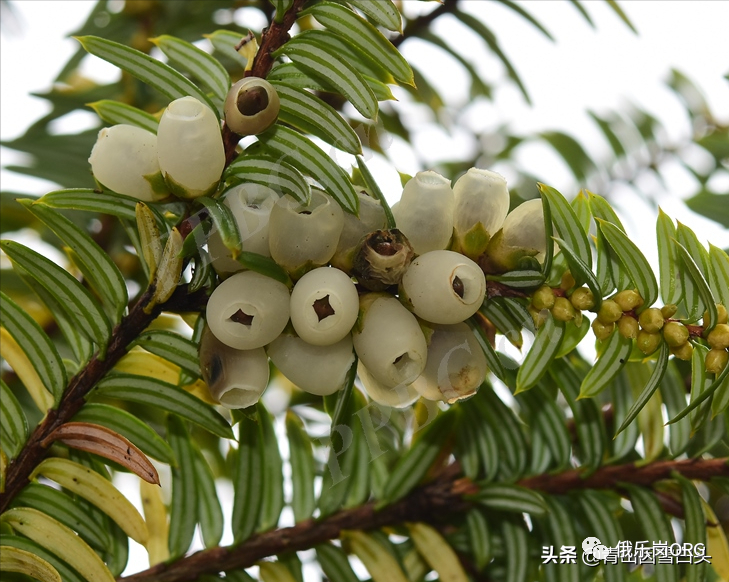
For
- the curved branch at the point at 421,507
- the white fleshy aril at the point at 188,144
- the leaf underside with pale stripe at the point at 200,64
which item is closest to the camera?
the white fleshy aril at the point at 188,144

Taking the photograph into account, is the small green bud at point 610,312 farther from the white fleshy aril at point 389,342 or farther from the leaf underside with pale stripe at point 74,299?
the leaf underside with pale stripe at point 74,299

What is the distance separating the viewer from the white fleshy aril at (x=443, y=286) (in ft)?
1.58

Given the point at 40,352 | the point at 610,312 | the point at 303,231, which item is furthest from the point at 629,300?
the point at 40,352

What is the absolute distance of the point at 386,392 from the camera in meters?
0.55

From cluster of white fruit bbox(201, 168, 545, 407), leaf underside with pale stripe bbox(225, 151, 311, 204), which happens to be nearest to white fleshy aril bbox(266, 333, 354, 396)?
cluster of white fruit bbox(201, 168, 545, 407)

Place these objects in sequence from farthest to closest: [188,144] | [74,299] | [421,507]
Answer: [421,507]
[74,299]
[188,144]

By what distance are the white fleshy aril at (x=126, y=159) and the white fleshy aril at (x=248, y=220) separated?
57mm

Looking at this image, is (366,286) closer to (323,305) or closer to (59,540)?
(323,305)

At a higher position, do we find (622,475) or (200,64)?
(200,64)

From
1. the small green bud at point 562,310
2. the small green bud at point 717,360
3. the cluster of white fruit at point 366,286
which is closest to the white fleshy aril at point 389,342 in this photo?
the cluster of white fruit at point 366,286

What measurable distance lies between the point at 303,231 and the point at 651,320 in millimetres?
262

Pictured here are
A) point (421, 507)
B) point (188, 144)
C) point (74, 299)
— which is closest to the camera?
point (188, 144)

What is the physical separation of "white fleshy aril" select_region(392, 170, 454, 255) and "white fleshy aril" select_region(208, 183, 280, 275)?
9 cm

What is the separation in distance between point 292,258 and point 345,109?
0.46 metres
